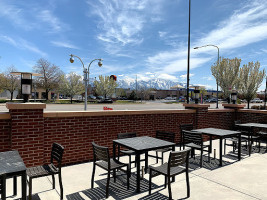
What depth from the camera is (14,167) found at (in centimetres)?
299

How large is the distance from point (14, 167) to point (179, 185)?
134 inches

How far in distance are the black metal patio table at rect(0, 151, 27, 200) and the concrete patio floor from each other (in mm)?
1009

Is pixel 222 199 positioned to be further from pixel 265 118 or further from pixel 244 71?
pixel 244 71

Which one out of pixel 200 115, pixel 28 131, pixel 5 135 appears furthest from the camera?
pixel 200 115

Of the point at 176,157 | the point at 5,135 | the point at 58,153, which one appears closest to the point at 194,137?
the point at 176,157

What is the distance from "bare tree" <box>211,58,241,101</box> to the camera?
24406mm

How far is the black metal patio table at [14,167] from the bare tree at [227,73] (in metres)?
25.1

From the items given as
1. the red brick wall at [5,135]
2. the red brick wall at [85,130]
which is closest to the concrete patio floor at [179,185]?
the red brick wall at [85,130]

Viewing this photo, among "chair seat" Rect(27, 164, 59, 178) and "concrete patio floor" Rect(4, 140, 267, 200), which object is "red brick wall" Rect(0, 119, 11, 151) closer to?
"concrete patio floor" Rect(4, 140, 267, 200)

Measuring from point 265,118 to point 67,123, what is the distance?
956 centimetres

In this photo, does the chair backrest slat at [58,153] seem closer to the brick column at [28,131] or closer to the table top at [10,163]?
the table top at [10,163]

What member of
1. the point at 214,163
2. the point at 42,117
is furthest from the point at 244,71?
the point at 42,117

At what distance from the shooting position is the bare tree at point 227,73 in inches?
961

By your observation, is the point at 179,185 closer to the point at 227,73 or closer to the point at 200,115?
the point at 200,115
